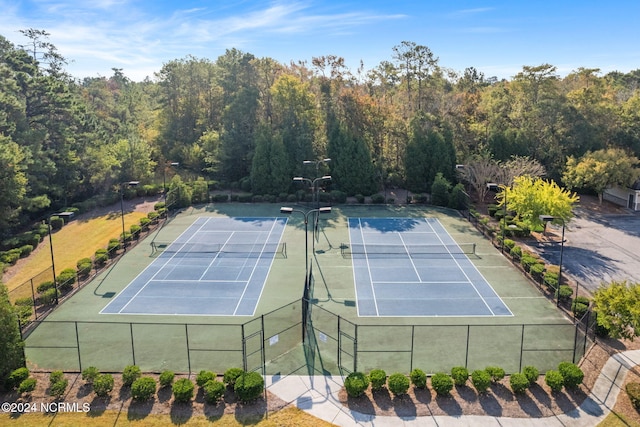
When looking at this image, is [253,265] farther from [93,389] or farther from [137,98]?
[137,98]

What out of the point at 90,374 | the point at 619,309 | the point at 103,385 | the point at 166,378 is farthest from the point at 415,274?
the point at 90,374

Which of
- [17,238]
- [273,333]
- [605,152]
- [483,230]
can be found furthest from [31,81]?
[605,152]

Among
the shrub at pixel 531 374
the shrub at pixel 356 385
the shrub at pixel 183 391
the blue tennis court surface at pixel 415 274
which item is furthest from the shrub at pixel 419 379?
the shrub at pixel 183 391

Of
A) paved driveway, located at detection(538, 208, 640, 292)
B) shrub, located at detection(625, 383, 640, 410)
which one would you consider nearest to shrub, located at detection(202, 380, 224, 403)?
shrub, located at detection(625, 383, 640, 410)

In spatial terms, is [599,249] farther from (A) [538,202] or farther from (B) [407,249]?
(B) [407,249]

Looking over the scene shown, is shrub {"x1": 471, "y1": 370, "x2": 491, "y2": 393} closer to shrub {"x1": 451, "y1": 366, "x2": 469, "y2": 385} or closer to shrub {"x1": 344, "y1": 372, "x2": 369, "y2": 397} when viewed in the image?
shrub {"x1": 451, "y1": 366, "x2": 469, "y2": 385}
